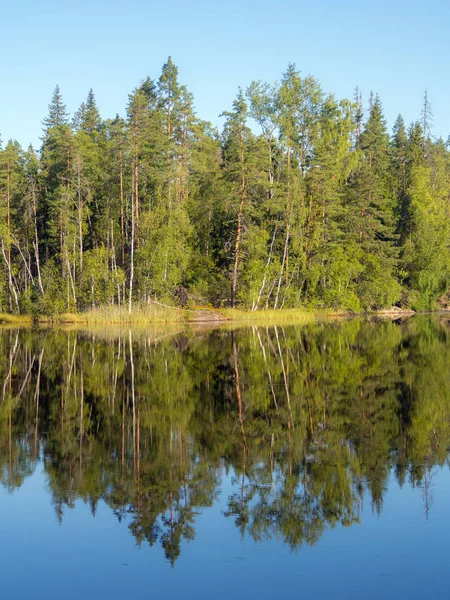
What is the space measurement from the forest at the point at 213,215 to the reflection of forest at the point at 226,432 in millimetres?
25122

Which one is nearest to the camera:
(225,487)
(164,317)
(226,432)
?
(225,487)

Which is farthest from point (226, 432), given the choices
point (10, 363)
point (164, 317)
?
point (164, 317)

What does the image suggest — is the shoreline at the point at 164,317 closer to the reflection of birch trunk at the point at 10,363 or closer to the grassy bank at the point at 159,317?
the grassy bank at the point at 159,317

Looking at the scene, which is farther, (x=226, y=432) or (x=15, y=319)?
(x=15, y=319)

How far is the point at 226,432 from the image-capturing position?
14445 mm

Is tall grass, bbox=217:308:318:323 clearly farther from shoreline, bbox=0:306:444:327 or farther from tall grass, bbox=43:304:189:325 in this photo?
tall grass, bbox=43:304:189:325

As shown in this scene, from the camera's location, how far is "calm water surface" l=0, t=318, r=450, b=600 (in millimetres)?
7840

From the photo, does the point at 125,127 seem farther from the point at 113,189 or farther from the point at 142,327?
the point at 142,327

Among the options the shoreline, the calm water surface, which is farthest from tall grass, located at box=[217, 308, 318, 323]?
the calm water surface

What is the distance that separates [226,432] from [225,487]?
373cm

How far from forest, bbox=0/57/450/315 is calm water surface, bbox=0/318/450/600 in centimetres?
3123

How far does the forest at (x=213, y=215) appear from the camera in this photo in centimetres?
5234

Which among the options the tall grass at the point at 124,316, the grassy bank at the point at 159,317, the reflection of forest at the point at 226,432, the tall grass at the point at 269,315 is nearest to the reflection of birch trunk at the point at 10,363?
the reflection of forest at the point at 226,432

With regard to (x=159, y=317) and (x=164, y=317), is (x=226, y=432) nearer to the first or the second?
(x=159, y=317)
